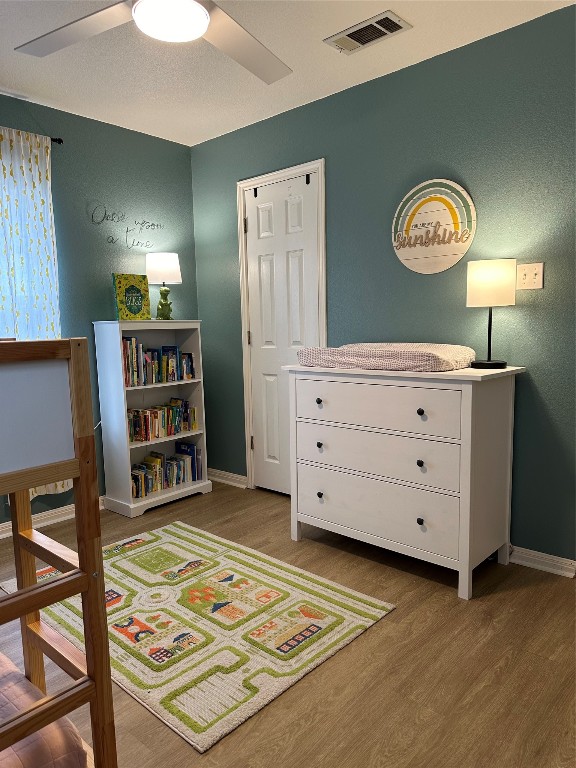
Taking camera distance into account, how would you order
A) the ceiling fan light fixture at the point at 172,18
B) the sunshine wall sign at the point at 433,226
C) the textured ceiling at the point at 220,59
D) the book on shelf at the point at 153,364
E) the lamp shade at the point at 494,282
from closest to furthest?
the ceiling fan light fixture at the point at 172,18 < the textured ceiling at the point at 220,59 < the lamp shade at the point at 494,282 < the sunshine wall sign at the point at 433,226 < the book on shelf at the point at 153,364

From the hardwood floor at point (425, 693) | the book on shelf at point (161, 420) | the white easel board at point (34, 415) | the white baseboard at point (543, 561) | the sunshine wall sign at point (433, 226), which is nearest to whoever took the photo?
the white easel board at point (34, 415)

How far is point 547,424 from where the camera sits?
2580 millimetres

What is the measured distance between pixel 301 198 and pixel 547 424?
79.4 inches

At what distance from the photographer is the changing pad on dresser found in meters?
2.37

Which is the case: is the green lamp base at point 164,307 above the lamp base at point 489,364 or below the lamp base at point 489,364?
above

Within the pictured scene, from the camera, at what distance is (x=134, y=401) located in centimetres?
381

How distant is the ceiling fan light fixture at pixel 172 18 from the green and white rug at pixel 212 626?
2.23 meters

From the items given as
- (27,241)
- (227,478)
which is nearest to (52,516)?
(227,478)

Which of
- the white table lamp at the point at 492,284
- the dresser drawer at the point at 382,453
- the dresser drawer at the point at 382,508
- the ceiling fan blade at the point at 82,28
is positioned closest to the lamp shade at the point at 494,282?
the white table lamp at the point at 492,284

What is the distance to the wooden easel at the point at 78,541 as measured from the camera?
1.04 meters

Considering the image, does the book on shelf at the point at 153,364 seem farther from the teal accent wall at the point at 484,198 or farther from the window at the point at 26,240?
the teal accent wall at the point at 484,198

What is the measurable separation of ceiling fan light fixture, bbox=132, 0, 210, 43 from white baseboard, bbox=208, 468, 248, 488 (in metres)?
2.90

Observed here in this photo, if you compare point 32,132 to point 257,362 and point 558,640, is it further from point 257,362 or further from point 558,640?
point 558,640

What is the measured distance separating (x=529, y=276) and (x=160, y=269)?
90.4 inches
